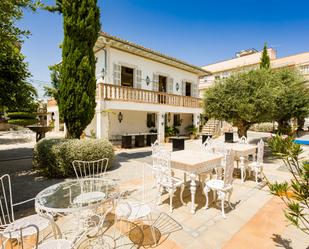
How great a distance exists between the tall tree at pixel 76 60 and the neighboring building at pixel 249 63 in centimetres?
1926

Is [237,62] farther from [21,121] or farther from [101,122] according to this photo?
[21,121]

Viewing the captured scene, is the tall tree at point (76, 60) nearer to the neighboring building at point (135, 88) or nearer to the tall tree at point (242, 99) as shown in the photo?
the neighboring building at point (135, 88)

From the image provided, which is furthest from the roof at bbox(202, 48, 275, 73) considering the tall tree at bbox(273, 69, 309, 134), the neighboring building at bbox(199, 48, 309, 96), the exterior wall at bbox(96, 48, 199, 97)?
the tall tree at bbox(273, 69, 309, 134)

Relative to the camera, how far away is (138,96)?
1145 centimetres

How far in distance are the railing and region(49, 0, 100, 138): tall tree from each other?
285 cm

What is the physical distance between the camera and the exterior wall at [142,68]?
1137 centimetres

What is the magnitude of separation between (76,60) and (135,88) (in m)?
4.95

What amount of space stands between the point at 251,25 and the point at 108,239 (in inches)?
616

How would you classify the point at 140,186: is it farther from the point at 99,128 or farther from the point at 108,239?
the point at 99,128

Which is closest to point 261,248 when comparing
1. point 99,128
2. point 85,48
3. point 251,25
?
point 85,48

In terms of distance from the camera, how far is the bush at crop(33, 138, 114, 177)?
19.1 ft

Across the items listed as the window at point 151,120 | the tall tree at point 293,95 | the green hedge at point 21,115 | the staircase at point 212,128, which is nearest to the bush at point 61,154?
the window at point 151,120

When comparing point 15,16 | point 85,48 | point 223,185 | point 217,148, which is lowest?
point 223,185

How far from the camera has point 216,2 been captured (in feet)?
34.1
